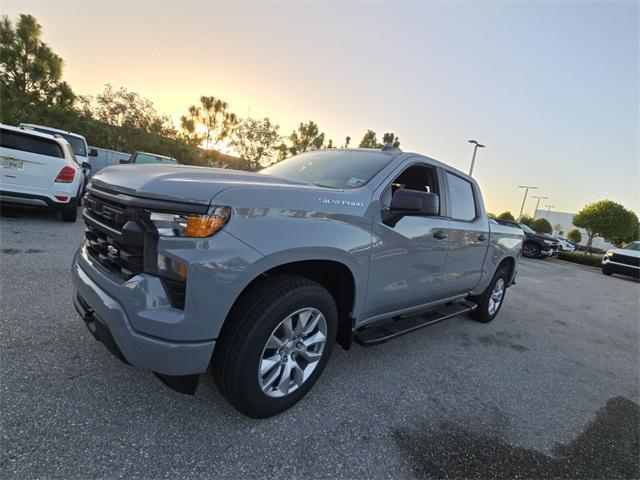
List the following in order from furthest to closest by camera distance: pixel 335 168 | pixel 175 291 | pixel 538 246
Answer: pixel 538 246 → pixel 335 168 → pixel 175 291

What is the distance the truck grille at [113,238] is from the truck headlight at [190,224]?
0.39ft

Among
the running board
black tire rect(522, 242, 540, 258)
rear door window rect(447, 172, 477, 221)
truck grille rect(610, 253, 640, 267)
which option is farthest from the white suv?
black tire rect(522, 242, 540, 258)

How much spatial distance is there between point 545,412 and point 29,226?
789 centimetres

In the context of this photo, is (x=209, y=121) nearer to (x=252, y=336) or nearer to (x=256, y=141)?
(x=256, y=141)

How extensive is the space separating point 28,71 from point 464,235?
31925mm

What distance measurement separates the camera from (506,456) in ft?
7.28

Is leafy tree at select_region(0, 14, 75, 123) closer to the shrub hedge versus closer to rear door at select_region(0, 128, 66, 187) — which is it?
rear door at select_region(0, 128, 66, 187)

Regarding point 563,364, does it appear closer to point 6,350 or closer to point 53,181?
point 6,350

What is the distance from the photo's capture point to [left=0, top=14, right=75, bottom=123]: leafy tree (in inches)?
911

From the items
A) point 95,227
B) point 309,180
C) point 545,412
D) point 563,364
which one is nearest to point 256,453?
point 95,227

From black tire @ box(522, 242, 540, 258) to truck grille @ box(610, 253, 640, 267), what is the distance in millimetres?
3140

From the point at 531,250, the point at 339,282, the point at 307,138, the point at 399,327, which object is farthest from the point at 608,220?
the point at 339,282

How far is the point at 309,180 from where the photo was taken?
2.80 meters

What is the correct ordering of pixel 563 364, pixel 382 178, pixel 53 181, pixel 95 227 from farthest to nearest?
pixel 53 181 < pixel 563 364 < pixel 382 178 < pixel 95 227
